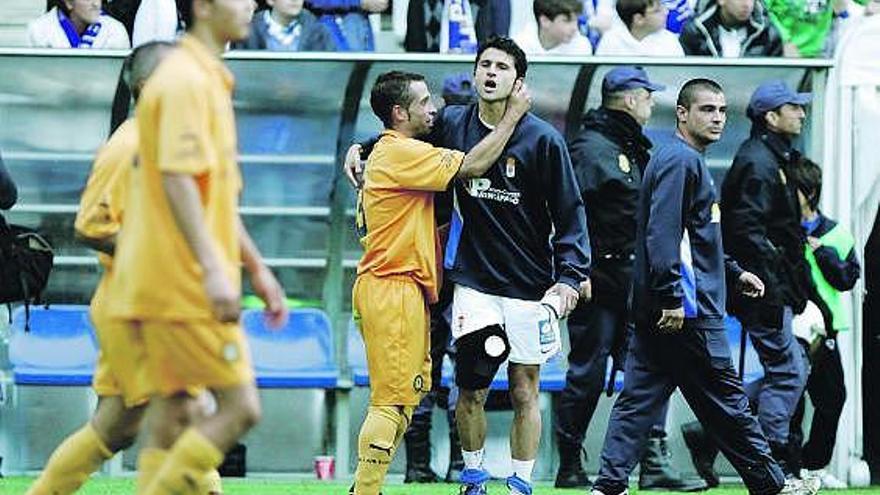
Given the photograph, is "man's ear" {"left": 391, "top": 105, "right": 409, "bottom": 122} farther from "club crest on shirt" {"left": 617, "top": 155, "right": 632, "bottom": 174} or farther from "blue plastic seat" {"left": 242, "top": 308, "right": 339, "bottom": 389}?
"blue plastic seat" {"left": 242, "top": 308, "right": 339, "bottom": 389}

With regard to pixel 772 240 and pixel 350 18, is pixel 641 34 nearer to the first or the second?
pixel 350 18

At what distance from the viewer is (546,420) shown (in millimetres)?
14562

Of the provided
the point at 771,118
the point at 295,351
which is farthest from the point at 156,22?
the point at 771,118

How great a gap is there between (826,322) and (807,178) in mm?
918

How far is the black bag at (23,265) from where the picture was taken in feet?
43.8

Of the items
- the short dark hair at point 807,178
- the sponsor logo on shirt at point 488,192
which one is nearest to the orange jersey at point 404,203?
the sponsor logo on shirt at point 488,192

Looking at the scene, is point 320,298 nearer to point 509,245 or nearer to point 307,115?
point 307,115

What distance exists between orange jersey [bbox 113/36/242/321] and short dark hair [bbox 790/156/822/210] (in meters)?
6.32

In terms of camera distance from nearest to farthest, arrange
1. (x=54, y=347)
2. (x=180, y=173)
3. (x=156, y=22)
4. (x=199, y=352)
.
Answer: (x=180, y=173) → (x=199, y=352) → (x=54, y=347) → (x=156, y=22)

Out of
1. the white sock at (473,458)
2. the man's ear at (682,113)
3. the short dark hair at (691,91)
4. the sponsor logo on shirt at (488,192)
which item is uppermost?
the short dark hair at (691,91)

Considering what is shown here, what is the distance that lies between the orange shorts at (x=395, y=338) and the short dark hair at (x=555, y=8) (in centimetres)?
452

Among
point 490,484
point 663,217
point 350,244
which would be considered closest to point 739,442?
A: point 663,217

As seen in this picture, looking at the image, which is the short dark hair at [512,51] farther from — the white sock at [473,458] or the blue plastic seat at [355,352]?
the blue plastic seat at [355,352]

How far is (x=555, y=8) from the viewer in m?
15.1
